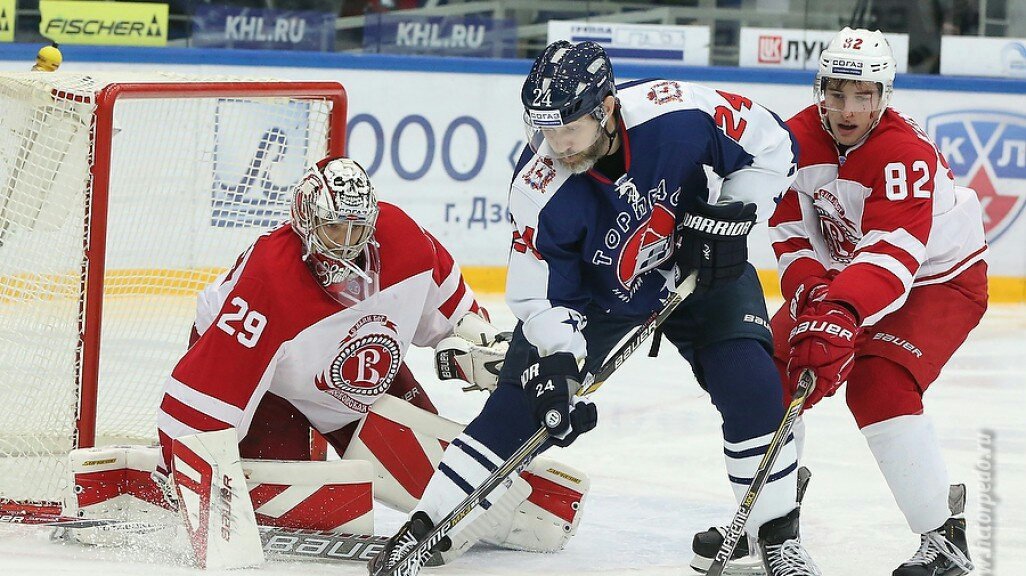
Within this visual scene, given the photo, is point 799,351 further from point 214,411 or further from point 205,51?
point 205,51

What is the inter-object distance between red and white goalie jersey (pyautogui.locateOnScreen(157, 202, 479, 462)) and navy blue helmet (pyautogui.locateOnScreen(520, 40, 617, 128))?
0.60 metres

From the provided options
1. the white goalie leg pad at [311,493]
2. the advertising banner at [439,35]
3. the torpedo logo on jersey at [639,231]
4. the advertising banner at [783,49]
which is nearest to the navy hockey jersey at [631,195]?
the torpedo logo on jersey at [639,231]

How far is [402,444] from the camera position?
9.55ft

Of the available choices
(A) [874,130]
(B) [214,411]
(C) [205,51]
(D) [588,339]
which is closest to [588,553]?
(D) [588,339]

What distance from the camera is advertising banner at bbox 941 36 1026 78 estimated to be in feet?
21.6

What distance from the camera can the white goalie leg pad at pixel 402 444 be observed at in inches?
115

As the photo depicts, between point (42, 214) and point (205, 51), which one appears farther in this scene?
point (205, 51)

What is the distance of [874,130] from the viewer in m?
2.70

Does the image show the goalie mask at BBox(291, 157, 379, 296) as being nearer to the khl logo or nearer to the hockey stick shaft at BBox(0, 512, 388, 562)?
the hockey stick shaft at BBox(0, 512, 388, 562)

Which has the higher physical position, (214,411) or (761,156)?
(761,156)

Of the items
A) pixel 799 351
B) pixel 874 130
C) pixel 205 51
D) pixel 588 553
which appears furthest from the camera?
pixel 205 51

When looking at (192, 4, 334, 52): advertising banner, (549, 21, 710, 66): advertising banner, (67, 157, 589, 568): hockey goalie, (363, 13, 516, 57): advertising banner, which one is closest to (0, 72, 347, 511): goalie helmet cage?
(67, 157, 589, 568): hockey goalie

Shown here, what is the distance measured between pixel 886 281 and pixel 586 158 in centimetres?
59

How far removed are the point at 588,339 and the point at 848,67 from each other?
0.69 m
